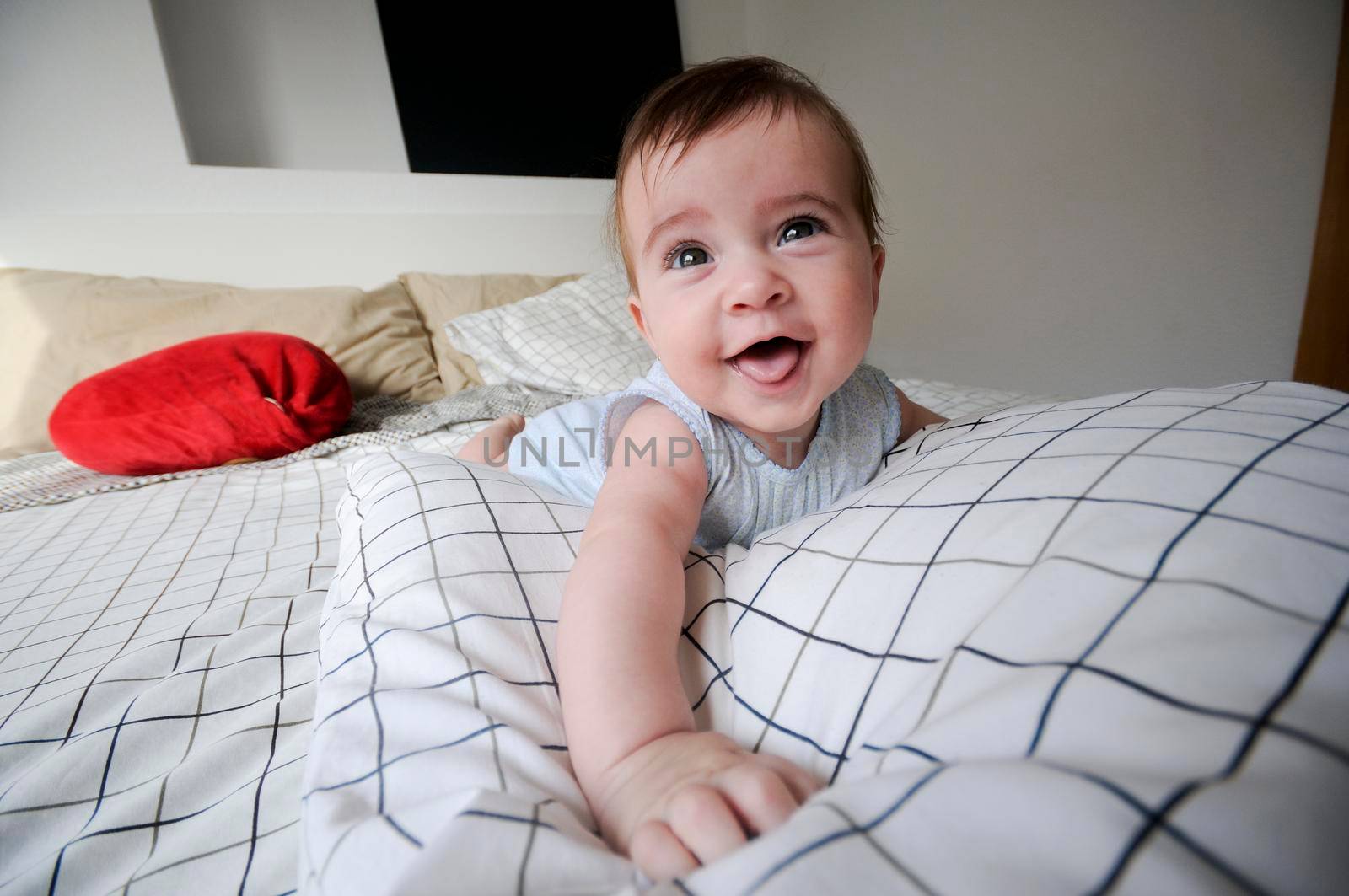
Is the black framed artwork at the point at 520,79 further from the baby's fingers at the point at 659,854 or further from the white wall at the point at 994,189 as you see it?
the baby's fingers at the point at 659,854

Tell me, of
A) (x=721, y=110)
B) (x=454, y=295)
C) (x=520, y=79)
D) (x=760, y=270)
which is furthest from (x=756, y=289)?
(x=520, y=79)

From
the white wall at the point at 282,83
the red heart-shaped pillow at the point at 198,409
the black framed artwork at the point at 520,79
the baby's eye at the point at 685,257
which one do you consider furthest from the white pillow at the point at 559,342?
the baby's eye at the point at 685,257

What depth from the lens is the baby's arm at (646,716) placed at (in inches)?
10.2

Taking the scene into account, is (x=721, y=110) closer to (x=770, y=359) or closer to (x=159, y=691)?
(x=770, y=359)

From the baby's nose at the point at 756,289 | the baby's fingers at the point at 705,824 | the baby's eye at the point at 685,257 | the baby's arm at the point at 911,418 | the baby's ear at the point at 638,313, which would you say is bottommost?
the baby's arm at the point at 911,418

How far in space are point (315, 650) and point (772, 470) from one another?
0.48 meters

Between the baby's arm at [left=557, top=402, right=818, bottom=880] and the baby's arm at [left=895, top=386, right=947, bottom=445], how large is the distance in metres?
0.42

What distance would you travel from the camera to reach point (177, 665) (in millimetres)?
550

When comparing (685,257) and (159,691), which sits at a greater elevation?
(685,257)

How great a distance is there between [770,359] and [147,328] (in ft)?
5.76

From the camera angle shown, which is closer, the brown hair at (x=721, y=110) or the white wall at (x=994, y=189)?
the brown hair at (x=721, y=110)

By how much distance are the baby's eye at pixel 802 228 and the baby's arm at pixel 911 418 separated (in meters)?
0.31

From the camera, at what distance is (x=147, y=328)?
5.00 ft

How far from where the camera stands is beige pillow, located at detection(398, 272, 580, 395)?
72.4 inches
